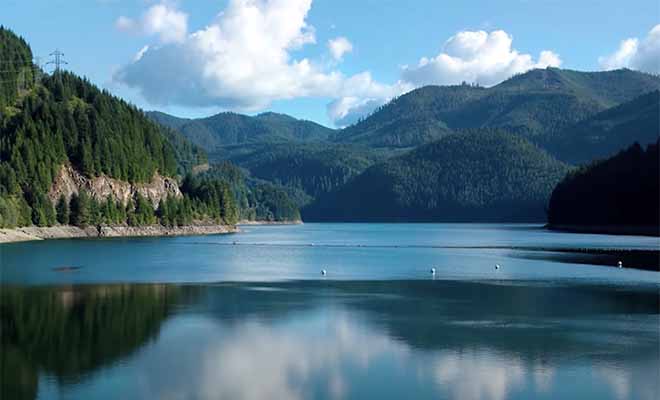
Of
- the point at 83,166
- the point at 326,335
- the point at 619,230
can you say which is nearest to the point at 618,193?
the point at 619,230

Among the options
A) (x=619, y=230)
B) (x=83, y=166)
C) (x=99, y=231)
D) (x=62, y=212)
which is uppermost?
(x=83, y=166)

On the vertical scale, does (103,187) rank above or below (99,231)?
above

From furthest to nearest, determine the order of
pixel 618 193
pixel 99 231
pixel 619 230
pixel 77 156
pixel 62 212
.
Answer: pixel 619 230
pixel 618 193
pixel 77 156
pixel 99 231
pixel 62 212

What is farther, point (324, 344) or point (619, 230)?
point (619, 230)

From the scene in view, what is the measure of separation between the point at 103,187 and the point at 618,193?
104341mm

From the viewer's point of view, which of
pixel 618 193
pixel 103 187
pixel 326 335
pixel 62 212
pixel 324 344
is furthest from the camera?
pixel 618 193

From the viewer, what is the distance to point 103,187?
16225 cm

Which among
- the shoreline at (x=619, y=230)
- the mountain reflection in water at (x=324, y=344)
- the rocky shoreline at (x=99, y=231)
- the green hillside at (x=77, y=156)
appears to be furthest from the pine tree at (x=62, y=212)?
the shoreline at (x=619, y=230)

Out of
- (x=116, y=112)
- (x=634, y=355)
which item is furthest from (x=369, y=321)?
(x=116, y=112)

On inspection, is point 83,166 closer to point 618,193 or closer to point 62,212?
point 62,212

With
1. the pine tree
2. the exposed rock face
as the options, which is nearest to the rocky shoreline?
the pine tree

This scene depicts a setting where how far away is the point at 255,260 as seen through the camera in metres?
90.1

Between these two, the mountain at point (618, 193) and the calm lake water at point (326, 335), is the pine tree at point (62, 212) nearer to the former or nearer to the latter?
the calm lake water at point (326, 335)

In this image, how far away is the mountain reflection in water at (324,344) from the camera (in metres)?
27.5
